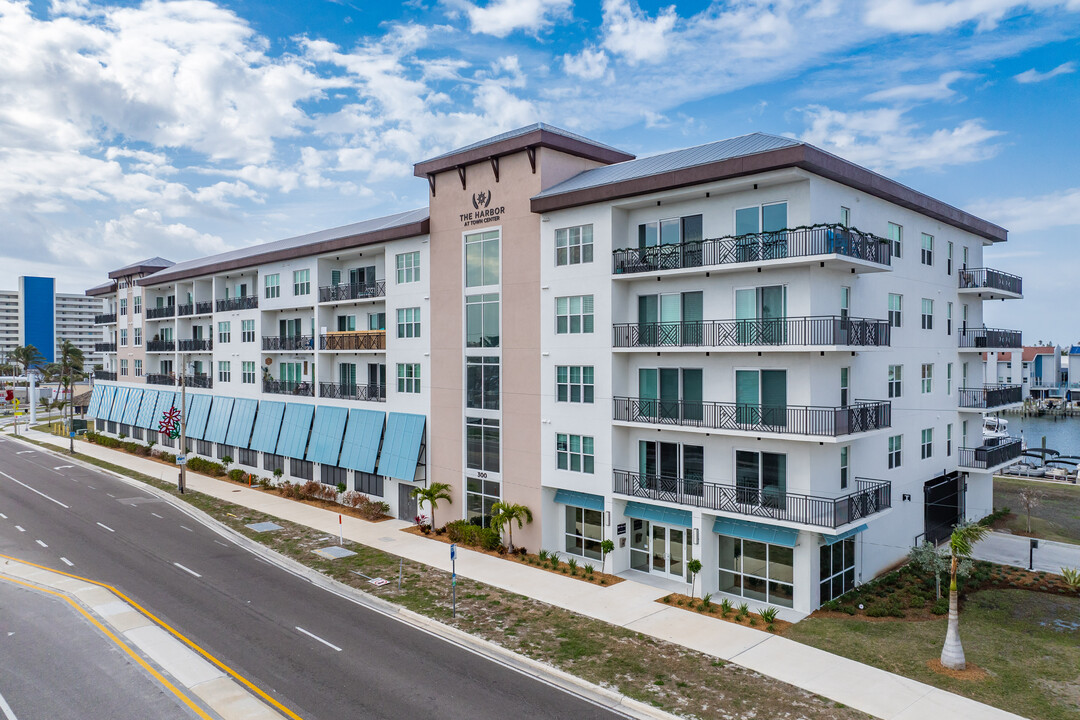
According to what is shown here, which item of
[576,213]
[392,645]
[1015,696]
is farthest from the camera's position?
[576,213]

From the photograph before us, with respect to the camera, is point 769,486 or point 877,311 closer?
point 769,486

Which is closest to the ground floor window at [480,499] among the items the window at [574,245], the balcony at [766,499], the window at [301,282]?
the balcony at [766,499]

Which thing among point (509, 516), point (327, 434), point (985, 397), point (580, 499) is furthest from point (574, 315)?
point (985, 397)

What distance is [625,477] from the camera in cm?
2636

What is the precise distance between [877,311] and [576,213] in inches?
488

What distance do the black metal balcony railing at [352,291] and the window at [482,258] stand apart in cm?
745

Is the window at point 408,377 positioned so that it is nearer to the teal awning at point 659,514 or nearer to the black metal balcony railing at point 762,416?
the black metal balcony railing at point 762,416

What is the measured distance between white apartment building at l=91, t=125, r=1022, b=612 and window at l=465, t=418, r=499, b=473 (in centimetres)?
11

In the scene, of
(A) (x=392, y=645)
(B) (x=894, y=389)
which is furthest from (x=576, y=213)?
(A) (x=392, y=645)

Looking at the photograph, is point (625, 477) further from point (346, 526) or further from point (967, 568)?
point (346, 526)

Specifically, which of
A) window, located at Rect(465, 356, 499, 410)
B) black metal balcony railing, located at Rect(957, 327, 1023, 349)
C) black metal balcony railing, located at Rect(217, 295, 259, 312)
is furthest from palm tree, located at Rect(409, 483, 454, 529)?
black metal balcony railing, located at Rect(957, 327, 1023, 349)

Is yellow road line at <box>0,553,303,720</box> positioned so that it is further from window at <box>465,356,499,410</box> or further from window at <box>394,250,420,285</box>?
window at <box>394,250,420,285</box>

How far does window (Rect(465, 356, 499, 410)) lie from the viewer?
1219 inches

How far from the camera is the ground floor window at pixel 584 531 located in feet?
91.5
